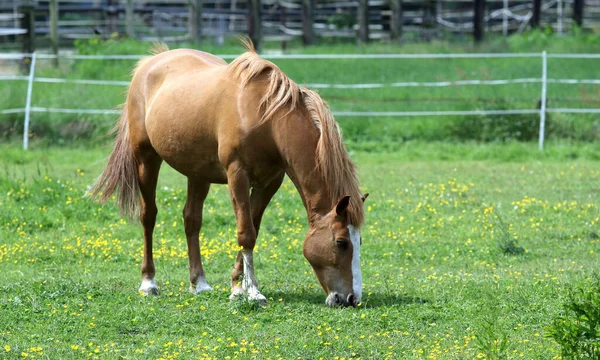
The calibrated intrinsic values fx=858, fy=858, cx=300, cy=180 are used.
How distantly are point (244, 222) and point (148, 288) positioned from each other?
1.07 m

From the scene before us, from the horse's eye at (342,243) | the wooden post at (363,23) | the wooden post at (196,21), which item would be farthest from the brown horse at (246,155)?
the wooden post at (363,23)

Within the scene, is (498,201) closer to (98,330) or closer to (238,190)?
(238,190)

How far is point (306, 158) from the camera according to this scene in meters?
5.92

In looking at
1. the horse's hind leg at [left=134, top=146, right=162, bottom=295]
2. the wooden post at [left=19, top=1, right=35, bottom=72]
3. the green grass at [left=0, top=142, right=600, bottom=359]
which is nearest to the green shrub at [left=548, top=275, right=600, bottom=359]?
the green grass at [left=0, top=142, right=600, bottom=359]

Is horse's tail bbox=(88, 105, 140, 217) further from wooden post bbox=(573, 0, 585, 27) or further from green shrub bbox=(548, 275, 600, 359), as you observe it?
wooden post bbox=(573, 0, 585, 27)

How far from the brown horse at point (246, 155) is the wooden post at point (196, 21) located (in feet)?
41.5

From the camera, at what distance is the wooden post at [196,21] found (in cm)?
1956

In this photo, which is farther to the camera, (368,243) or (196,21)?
(196,21)

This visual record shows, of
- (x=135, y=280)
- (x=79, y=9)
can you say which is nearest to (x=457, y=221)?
(x=135, y=280)

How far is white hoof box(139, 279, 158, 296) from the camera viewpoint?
6.62m

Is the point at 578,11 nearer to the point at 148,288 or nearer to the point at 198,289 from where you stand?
the point at 198,289

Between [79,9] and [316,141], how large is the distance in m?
17.6

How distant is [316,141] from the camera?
5945mm

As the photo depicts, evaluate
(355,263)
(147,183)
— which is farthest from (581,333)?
(147,183)
